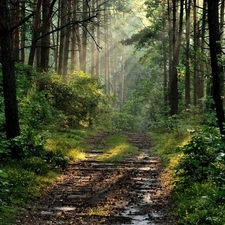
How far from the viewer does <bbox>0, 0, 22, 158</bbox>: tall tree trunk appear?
871cm

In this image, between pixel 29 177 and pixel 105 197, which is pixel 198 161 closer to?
pixel 105 197

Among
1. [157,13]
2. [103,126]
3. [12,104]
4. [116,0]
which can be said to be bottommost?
[103,126]

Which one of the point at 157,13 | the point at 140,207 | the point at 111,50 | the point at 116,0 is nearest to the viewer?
the point at 140,207

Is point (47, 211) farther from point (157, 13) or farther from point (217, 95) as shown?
point (157, 13)

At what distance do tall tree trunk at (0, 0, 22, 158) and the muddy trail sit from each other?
1.77 metres

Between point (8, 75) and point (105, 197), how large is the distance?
373 centimetres

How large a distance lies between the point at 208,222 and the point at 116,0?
4070cm

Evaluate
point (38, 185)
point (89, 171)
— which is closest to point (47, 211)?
point (38, 185)

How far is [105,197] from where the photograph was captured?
7664mm

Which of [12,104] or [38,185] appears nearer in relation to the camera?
[38,185]

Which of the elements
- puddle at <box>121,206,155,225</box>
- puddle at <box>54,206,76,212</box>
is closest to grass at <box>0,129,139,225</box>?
puddle at <box>54,206,76,212</box>

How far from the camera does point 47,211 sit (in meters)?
6.70

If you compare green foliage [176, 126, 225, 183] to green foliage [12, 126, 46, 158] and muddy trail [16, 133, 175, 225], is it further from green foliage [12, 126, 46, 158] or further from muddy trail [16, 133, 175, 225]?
green foliage [12, 126, 46, 158]

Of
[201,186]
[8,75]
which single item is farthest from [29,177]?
[201,186]
